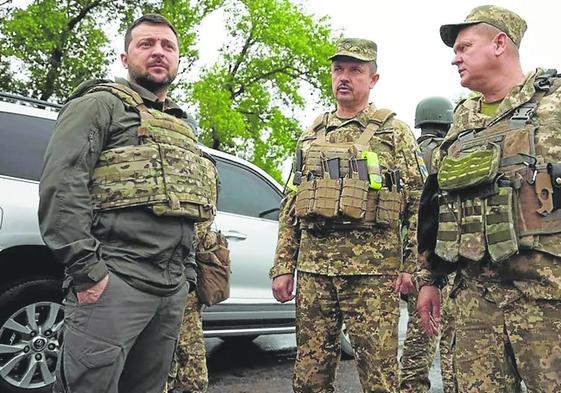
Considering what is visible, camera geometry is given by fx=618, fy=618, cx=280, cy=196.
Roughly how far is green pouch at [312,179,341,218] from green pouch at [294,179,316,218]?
2 centimetres

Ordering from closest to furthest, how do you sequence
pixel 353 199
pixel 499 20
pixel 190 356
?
pixel 499 20 < pixel 353 199 < pixel 190 356

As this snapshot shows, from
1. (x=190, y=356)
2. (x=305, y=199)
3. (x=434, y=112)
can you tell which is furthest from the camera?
(x=434, y=112)

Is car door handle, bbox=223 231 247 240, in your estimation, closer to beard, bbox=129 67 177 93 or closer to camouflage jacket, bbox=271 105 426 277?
camouflage jacket, bbox=271 105 426 277

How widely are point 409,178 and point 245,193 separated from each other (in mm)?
2178

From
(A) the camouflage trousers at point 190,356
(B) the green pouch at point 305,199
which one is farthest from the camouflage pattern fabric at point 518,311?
(A) the camouflage trousers at point 190,356

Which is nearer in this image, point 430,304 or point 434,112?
point 430,304

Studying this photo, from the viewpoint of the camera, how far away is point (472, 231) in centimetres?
238

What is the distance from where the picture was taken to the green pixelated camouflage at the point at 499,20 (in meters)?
2.43

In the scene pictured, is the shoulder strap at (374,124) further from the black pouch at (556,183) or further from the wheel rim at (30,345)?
the wheel rim at (30,345)

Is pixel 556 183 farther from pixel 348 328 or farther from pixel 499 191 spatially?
pixel 348 328

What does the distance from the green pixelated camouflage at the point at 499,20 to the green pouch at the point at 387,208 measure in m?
0.89

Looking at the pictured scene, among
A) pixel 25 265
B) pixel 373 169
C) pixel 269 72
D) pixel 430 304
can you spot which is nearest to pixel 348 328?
pixel 430 304

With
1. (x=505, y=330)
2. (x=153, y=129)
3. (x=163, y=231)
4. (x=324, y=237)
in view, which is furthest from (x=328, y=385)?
(x=153, y=129)

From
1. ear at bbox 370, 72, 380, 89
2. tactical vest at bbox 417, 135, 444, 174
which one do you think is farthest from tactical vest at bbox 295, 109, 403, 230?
tactical vest at bbox 417, 135, 444, 174
